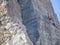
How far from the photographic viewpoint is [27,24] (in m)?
6.66

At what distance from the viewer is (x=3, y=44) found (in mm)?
5324

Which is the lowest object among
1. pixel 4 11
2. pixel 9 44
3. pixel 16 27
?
pixel 9 44

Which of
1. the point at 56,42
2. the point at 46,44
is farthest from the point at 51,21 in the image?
the point at 46,44

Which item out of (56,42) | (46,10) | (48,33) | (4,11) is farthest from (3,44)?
(46,10)

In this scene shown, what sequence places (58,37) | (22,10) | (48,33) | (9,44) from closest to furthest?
(9,44)
(22,10)
(48,33)
(58,37)

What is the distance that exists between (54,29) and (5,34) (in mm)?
3181

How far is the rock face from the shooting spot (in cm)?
538

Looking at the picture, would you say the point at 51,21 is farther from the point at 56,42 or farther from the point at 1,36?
the point at 1,36

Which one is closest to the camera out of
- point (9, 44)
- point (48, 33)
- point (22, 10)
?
point (9, 44)

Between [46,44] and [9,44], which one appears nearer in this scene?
[9,44]

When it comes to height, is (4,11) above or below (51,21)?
above

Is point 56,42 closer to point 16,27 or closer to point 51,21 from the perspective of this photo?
point 51,21

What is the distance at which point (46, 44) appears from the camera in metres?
7.05

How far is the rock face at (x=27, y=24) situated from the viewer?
5380mm
